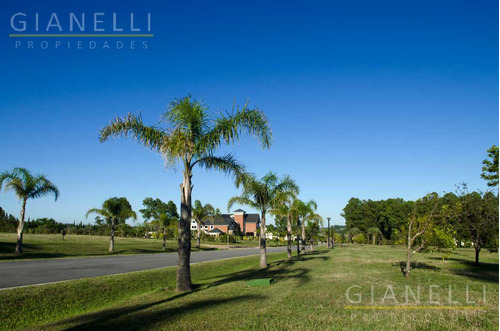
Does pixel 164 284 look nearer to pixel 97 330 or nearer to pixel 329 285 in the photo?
pixel 329 285

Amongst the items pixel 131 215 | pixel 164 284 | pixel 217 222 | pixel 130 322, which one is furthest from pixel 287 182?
pixel 217 222

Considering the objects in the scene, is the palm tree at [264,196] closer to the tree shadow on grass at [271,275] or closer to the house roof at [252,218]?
the tree shadow on grass at [271,275]

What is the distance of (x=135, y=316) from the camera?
834 cm

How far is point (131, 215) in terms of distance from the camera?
36969 millimetres

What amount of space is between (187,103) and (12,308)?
9.19m

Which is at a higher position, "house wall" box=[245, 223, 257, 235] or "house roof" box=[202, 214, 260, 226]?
"house roof" box=[202, 214, 260, 226]

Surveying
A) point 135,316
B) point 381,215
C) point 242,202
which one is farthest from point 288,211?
point 381,215

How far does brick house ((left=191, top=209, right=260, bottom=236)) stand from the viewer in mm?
109188

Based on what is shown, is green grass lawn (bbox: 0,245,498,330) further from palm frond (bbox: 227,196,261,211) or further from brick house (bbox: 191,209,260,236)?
brick house (bbox: 191,209,260,236)

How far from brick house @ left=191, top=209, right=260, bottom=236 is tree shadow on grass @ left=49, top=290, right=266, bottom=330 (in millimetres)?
96819

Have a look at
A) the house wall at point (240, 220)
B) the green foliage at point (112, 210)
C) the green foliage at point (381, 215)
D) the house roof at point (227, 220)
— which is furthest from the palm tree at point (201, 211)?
the house wall at point (240, 220)

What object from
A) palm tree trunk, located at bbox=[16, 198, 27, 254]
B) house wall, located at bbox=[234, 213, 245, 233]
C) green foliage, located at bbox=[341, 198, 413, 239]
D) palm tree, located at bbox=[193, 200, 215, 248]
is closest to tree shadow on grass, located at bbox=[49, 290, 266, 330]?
palm tree trunk, located at bbox=[16, 198, 27, 254]

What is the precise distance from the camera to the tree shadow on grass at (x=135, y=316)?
7.45 meters

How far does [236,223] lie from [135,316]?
362ft
